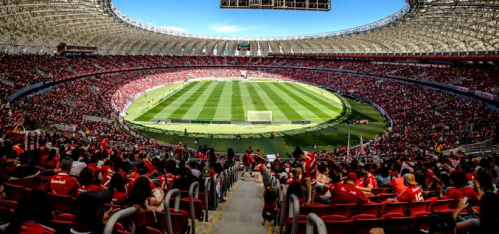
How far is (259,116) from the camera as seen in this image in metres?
41.1

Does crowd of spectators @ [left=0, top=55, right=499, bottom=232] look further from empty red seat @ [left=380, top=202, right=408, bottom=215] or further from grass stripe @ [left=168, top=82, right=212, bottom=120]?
grass stripe @ [left=168, top=82, right=212, bottom=120]

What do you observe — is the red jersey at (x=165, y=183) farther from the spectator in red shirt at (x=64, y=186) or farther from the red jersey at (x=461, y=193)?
the red jersey at (x=461, y=193)

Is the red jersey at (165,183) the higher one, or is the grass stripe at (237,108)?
the grass stripe at (237,108)

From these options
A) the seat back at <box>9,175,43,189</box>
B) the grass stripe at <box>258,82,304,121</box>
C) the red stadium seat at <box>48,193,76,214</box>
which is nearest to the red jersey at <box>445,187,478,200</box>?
the red stadium seat at <box>48,193,76,214</box>

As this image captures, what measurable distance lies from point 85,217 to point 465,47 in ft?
188

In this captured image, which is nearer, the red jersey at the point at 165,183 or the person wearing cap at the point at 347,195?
the person wearing cap at the point at 347,195

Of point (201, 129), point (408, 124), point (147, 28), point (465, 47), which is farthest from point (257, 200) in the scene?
point (147, 28)

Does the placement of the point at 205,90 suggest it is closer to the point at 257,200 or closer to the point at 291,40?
the point at 291,40

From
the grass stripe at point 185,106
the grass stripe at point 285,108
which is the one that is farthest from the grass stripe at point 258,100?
the grass stripe at point 185,106

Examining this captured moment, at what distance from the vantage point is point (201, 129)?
115ft

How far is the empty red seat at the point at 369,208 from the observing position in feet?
18.5

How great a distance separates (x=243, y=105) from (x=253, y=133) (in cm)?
1607

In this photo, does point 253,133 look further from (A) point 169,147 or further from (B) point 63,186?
(B) point 63,186

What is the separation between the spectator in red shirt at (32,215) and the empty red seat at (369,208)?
16.7ft
